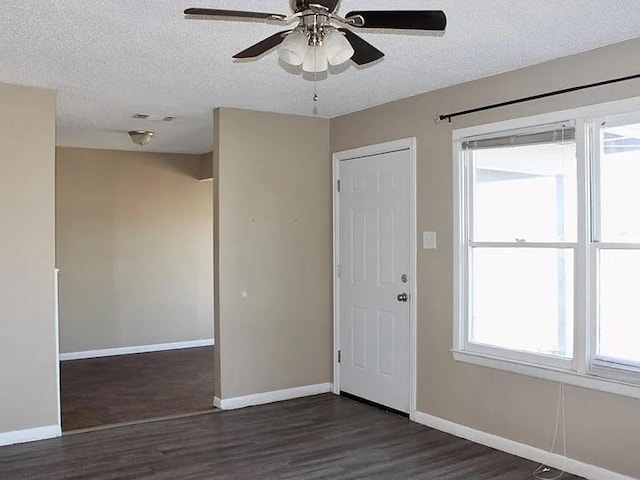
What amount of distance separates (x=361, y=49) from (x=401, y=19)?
324mm

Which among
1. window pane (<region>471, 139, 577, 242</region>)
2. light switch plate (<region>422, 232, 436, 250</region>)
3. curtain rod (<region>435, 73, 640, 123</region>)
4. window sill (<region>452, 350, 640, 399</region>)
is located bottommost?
window sill (<region>452, 350, 640, 399</region>)

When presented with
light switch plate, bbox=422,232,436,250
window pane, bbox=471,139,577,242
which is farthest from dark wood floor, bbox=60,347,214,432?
window pane, bbox=471,139,577,242

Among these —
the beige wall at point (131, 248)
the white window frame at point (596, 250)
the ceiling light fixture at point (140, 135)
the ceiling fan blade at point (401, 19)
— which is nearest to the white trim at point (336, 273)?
the ceiling light fixture at point (140, 135)

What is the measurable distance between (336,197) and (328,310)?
40.8 inches

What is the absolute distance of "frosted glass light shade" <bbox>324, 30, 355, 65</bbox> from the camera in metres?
2.25

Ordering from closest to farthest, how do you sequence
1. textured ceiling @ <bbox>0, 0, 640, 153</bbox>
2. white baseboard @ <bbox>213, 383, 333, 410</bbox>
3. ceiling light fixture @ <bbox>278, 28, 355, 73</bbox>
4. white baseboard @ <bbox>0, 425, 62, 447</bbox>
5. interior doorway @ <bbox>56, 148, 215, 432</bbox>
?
1. ceiling light fixture @ <bbox>278, 28, 355, 73</bbox>
2. textured ceiling @ <bbox>0, 0, 640, 153</bbox>
3. white baseboard @ <bbox>0, 425, 62, 447</bbox>
4. white baseboard @ <bbox>213, 383, 333, 410</bbox>
5. interior doorway @ <bbox>56, 148, 215, 432</bbox>

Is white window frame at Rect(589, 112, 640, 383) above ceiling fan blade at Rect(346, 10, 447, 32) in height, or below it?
below

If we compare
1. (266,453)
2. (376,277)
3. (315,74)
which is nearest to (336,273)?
(376,277)

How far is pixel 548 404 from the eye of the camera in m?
3.69

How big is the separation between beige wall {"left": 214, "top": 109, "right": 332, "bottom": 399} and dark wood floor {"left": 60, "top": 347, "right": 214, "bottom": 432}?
620mm

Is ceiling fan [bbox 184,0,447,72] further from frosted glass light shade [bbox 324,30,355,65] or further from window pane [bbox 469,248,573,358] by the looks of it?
window pane [bbox 469,248,573,358]

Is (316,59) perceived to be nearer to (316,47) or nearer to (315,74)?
(316,47)

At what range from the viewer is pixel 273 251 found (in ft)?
17.2

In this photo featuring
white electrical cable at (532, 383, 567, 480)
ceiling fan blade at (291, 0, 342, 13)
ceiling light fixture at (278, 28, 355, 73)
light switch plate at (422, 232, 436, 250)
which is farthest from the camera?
light switch plate at (422, 232, 436, 250)
